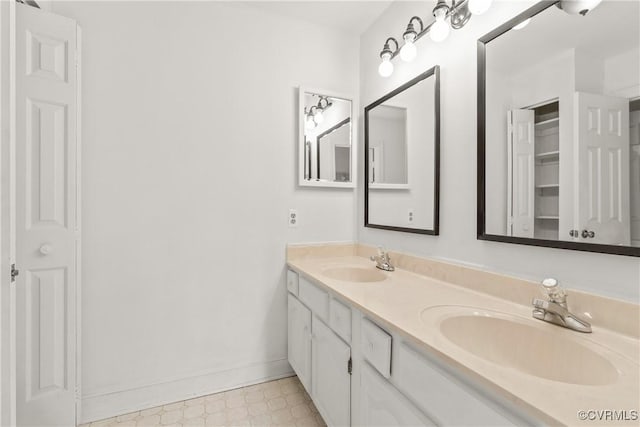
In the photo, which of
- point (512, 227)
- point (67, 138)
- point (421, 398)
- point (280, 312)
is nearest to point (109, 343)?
point (280, 312)

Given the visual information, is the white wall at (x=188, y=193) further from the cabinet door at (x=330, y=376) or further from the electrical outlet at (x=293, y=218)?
the cabinet door at (x=330, y=376)

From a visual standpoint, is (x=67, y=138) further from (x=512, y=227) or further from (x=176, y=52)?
(x=512, y=227)

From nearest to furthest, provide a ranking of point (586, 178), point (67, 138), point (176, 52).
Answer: point (586, 178), point (67, 138), point (176, 52)

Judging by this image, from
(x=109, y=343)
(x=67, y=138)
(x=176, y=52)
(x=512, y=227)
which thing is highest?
(x=176, y=52)

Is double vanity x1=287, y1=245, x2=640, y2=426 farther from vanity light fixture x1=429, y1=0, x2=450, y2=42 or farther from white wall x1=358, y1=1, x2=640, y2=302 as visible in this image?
vanity light fixture x1=429, y1=0, x2=450, y2=42

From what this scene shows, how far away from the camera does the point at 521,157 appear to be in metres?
1.09

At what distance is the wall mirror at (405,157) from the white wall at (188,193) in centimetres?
38

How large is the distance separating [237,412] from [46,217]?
1.37 m

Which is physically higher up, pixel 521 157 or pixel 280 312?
pixel 521 157

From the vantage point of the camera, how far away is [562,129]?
3.14ft

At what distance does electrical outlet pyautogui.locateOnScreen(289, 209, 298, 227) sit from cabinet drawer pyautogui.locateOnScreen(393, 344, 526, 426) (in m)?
1.21

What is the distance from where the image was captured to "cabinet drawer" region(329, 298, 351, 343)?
1187mm

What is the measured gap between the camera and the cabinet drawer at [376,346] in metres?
0.93

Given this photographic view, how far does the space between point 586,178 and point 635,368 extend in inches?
20.6
